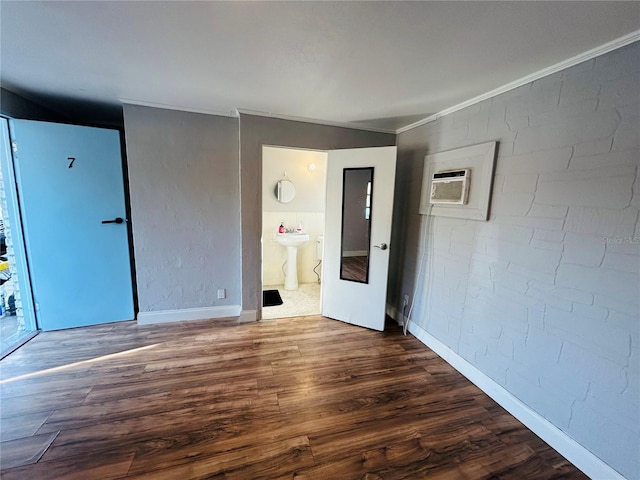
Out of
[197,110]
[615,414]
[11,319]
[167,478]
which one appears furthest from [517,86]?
[11,319]

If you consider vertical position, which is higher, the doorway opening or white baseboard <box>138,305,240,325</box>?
the doorway opening

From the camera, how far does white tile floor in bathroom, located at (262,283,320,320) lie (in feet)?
10.9

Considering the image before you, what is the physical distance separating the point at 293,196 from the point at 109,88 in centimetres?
241

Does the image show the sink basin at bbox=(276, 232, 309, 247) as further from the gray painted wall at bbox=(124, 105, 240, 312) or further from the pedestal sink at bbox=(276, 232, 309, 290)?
the gray painted wall at bbox=(124, 105, 240, 312)

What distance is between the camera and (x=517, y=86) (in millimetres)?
1853

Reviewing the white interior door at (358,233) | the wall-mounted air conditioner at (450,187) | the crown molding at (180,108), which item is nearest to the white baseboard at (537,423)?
the white interior door at (358,233)

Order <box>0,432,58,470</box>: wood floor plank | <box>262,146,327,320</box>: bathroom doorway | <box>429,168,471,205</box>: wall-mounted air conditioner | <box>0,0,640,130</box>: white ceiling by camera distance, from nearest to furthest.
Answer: <box>0,0,640,130</box>: white ceiling
<box>0,432,58,470</box>: wood floor plank
<box>429,168,471,205</box>: wall-mounted air conditioner
<box>262,146,327,320</box>: bathroom doorway

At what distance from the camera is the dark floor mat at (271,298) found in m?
3.64

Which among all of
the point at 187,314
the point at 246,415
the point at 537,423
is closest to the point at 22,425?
the point at 246,415

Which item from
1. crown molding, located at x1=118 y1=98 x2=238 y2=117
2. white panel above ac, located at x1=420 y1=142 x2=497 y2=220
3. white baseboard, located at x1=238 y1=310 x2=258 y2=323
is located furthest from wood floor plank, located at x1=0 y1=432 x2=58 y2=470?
white panel above ac, located at x1=420 y1=142 x2=497 y2=220

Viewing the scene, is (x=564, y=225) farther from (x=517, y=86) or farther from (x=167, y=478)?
(x=167, y=478)

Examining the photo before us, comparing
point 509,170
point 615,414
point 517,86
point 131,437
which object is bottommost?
point 131,437

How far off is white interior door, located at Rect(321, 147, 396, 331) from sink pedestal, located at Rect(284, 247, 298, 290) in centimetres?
108

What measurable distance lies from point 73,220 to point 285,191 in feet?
8.15
